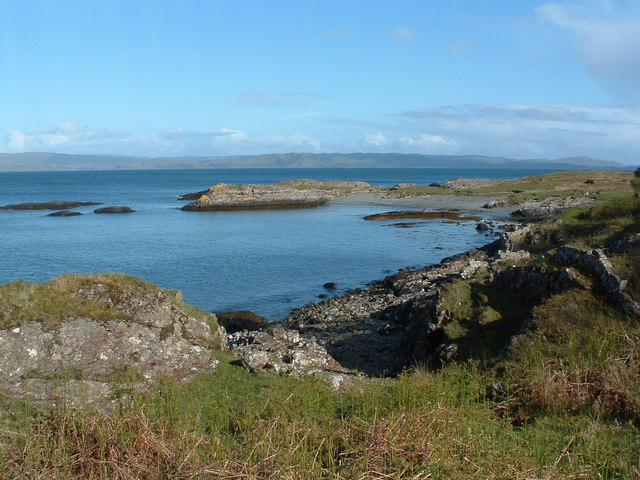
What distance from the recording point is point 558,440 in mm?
7922

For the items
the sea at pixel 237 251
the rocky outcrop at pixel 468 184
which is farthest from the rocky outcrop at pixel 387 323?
the rocky outcrop at pixel 468 184

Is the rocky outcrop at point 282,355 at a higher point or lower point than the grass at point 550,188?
lower

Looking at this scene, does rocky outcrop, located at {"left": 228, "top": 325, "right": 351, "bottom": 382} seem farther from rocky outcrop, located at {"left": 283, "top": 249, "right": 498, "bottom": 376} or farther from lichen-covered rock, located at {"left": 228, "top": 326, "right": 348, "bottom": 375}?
rocky outcrop, located at {"left": 283, "top": 249, "right": 498, "bottom": 376}

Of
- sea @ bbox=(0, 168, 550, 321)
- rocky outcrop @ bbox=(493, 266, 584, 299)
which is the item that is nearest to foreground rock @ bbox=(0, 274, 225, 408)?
rocky outcrop @ bbox=(493, 266, 584, 299)

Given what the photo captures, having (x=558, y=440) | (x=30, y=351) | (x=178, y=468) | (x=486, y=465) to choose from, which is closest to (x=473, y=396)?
(x=558, y=440)

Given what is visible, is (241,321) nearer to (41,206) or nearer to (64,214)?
(64,214)

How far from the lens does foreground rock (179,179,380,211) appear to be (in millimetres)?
84262

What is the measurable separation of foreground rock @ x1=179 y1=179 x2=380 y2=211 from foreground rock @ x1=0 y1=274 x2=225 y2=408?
69470 mm

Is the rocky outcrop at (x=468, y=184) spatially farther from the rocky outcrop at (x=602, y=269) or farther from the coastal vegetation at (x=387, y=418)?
the coastal vegetation at (x=387, y=418)

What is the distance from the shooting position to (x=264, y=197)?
88.9m

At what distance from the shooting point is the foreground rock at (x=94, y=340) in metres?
10.8

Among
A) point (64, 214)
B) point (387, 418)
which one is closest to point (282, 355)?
point (387, 418)

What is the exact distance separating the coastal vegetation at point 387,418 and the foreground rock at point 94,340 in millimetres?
90

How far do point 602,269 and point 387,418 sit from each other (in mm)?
9022
